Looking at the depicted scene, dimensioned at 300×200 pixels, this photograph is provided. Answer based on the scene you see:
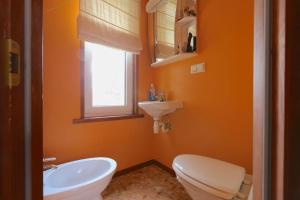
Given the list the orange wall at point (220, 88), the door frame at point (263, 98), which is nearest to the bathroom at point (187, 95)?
the orange wall at point (220, 88)

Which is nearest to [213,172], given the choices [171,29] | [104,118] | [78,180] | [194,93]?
[194,93]

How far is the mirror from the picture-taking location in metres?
1.65

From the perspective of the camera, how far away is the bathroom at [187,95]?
1.29 m

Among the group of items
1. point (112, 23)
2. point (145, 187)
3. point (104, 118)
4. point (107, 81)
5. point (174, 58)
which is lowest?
point (145, 187)

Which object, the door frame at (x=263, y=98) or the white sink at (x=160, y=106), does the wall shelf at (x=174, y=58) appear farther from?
the door frame at (x=263, y=98)

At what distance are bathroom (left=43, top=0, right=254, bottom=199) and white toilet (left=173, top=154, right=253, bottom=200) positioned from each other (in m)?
0.29

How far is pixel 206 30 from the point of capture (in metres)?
1.54

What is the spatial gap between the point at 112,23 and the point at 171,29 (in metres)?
0.65

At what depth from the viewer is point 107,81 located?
190 cm

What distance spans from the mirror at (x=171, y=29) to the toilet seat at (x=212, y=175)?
0.99 meters
